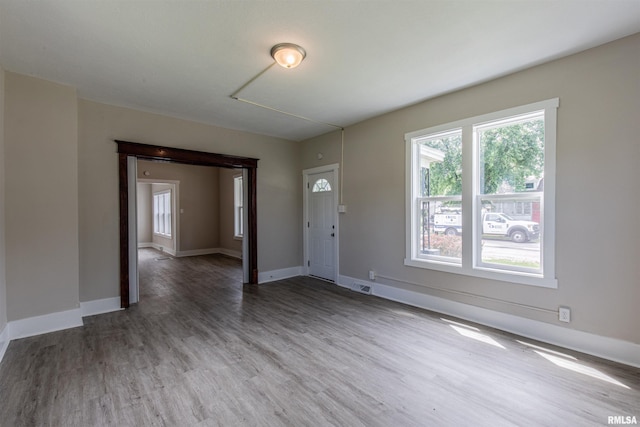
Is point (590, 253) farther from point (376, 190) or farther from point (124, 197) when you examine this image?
point (124, 197)

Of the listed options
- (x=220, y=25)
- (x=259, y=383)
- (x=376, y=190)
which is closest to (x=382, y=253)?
(x=376, y=190)

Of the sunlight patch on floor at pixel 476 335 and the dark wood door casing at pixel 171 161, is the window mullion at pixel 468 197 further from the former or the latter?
the dark wood door casing at pixel 171 161

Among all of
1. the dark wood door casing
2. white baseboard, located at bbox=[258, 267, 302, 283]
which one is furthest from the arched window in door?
white baseboard, located at bbox=[258, 267, 302, 283]

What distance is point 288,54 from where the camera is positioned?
99.0 inches

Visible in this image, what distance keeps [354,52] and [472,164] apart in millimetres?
1908

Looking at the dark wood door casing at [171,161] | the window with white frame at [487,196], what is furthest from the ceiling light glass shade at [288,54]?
the dark wood door casing at [171,161]

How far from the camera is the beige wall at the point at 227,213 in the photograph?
26.9 ft

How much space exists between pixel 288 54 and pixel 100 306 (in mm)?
3913

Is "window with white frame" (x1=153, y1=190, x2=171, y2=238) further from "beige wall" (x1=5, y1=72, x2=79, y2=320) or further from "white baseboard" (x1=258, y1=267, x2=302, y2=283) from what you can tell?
"beige wall" (x1=5, y1=72, x2=79, y2=320)

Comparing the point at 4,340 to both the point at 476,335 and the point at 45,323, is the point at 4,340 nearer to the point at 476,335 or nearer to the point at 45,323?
the point at 45,323

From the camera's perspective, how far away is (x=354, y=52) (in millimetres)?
2586

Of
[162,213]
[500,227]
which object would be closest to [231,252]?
[162,213]

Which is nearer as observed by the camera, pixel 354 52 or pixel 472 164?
pixel 354 52

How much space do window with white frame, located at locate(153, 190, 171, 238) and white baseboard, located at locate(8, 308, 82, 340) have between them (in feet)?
19.5
